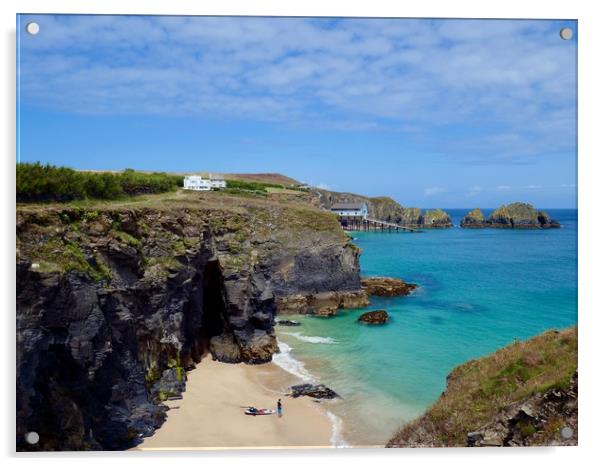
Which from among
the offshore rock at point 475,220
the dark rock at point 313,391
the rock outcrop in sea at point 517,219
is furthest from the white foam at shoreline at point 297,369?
the offshore rock at point 475,220

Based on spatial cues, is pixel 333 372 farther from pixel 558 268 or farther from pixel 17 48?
pixel 558 268

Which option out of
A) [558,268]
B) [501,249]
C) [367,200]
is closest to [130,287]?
[558,268]

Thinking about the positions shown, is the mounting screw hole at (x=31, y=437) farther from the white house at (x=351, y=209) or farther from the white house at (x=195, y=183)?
the white house at (x=351, y=209)

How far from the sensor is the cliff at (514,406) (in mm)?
8203

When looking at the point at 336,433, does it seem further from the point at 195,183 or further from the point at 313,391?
the point at 195,183

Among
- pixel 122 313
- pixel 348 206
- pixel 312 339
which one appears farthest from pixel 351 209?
pixel 122 313

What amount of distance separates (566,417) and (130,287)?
370 inches

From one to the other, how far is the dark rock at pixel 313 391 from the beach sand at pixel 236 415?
355mm

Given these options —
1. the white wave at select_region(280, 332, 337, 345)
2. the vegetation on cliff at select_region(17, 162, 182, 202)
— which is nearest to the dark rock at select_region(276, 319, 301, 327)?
the white wave at select_region(280, 332, 337, 345)

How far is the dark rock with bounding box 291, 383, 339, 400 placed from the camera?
48.7 ft

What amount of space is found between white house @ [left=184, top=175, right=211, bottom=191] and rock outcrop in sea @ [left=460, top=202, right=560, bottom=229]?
62.1 meters

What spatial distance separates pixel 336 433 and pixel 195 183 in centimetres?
1712
